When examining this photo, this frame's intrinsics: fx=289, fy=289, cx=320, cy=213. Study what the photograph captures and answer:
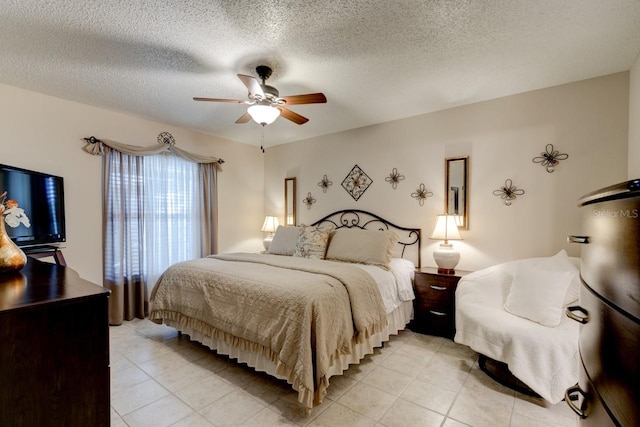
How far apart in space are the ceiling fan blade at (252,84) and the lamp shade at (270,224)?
285cm

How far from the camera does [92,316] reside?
1022mm

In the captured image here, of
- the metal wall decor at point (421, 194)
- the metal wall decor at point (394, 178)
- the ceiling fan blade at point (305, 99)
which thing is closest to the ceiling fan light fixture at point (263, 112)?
the ceiling fan blade at point (305, 99)

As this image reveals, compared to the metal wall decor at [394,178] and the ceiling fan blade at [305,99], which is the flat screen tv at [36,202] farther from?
the metal wall decor at [394,178]

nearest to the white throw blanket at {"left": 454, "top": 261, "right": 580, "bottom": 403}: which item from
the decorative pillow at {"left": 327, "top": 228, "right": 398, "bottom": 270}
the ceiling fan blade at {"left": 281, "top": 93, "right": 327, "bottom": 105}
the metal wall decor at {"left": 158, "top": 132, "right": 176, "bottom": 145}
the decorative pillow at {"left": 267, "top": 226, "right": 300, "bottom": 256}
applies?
the decorative pillow at {"left": 327, "top": 228, "right": 398, "bottom": 270}

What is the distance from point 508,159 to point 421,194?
97cm

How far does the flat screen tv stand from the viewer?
8.14 ft

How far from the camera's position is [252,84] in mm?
2150

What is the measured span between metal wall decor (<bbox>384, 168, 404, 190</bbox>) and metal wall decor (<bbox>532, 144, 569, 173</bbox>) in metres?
1.46

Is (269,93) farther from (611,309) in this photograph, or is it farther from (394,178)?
(611,309)

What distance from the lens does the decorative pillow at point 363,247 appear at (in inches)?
125

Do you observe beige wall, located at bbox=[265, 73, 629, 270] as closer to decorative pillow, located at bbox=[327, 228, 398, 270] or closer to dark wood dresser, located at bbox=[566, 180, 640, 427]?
decorative pillow, located at bbox=[327, 228, 398, 270]

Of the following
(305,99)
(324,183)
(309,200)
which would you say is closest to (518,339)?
(305,99)

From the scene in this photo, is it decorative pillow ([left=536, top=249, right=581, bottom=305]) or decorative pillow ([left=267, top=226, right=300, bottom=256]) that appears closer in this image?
decorative pillow ([left=536, top=249, right=581, bottom=305])

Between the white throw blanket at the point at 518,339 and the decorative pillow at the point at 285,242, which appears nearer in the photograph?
the white throw blanket at the point at 518,339
